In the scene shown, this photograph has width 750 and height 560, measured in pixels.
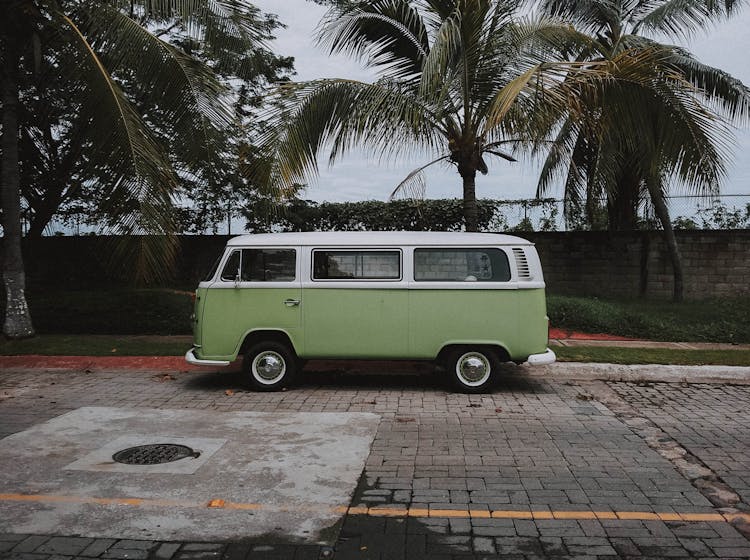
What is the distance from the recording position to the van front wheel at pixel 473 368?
26.4ft

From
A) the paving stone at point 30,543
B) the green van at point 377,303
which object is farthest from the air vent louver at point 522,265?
the paving stone at point 30,543

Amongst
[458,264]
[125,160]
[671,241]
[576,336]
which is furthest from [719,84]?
[125,160]

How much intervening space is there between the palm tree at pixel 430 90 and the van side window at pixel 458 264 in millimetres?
2475

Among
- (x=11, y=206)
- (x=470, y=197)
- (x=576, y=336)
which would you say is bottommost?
(x=576, y=336)

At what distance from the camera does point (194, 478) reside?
16.1 feet

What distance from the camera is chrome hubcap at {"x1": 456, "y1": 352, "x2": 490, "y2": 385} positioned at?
805 cm

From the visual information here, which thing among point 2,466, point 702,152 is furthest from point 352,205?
point 2,466

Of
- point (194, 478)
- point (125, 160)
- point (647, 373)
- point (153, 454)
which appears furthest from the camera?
point (125, 160)

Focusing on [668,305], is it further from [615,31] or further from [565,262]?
[615,31]

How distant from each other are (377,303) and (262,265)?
1604mm

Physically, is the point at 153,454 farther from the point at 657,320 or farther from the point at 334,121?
the point at 657,320

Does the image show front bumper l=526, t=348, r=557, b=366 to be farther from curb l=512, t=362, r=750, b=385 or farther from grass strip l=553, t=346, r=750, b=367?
grass strip l=553, t=346, r=750, b=367

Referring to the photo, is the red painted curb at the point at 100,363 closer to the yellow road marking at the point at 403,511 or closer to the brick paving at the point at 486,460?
the brick paving at the point at 486,460

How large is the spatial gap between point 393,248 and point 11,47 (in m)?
7.96
